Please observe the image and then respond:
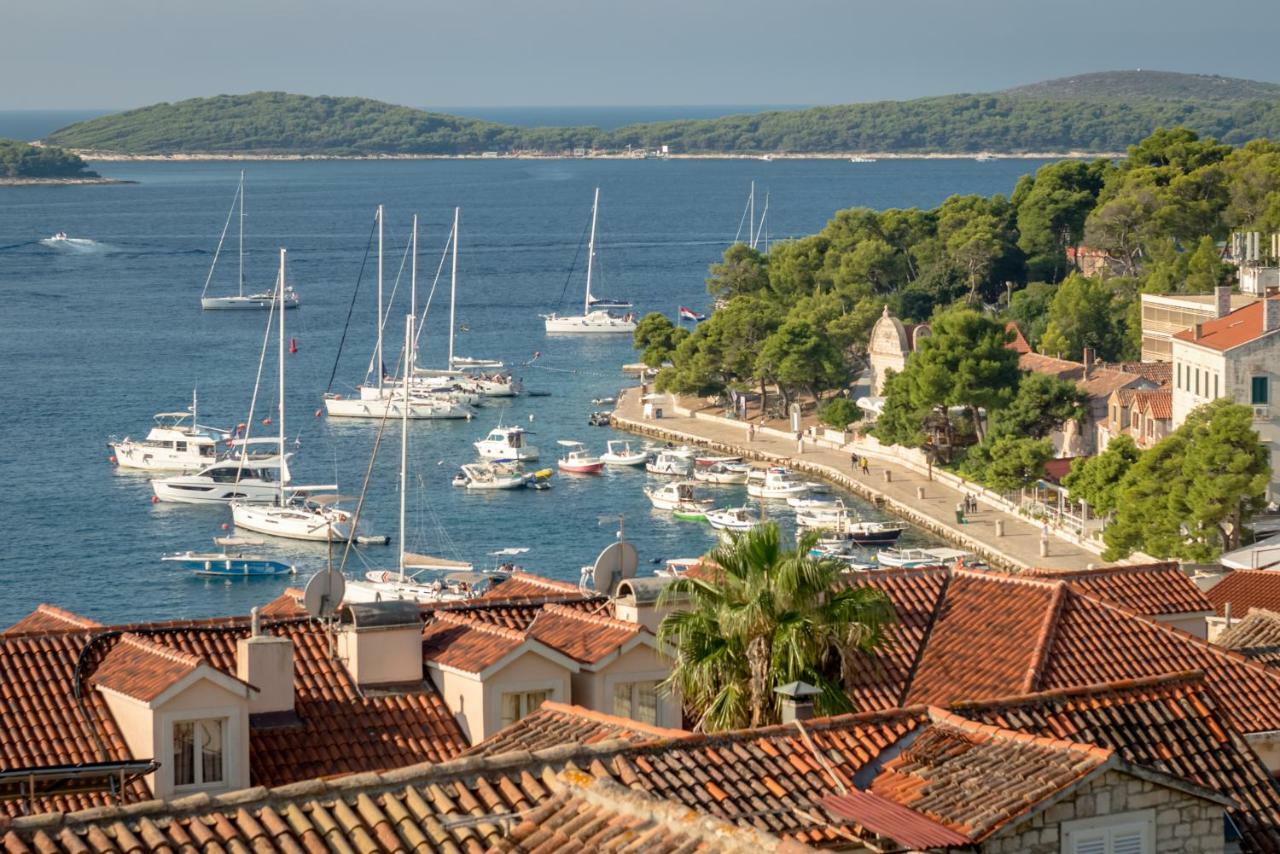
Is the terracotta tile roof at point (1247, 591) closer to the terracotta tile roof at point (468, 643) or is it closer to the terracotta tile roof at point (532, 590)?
the terracotta tile roof at point (532, 590)

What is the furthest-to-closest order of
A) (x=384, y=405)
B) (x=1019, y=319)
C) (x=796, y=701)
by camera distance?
1. (x=384, y=405)
2. (x=1019, y=319)
3. (x=796, y=701)

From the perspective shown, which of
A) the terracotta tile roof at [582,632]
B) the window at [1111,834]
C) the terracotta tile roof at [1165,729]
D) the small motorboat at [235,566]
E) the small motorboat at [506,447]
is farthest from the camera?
Answer: the small motorboat at [506,447]

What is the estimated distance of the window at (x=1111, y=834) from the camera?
11.1m

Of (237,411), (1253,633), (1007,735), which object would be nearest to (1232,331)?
(1253,633)

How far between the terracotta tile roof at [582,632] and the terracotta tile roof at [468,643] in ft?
0.74

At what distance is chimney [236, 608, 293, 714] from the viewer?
16609 millimetres

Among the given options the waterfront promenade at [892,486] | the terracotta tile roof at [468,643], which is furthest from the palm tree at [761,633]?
the waterfront promenade at [892,486]

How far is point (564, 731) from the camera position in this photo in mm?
13273

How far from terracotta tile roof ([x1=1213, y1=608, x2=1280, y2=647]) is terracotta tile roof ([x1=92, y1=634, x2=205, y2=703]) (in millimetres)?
10616

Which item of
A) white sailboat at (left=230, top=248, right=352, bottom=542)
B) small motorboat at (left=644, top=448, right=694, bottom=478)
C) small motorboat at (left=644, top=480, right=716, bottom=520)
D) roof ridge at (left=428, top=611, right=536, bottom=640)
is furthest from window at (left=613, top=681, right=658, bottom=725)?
small motorboat at (left=644, top=448, right=694, bottom=478)

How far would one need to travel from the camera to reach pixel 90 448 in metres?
88.6

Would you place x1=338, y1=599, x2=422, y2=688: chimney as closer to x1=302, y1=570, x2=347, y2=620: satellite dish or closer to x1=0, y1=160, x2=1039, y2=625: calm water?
x1=302, y1=570, x2=347, y2=620: satellite dish

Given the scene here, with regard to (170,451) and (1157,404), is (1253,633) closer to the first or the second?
(1157,404)

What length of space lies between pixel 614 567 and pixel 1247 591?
54.4 feet
